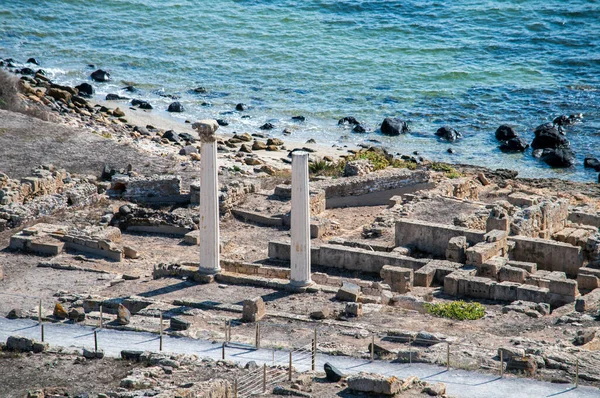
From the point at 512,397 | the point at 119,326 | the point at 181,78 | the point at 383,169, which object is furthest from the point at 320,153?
the point at 512,397

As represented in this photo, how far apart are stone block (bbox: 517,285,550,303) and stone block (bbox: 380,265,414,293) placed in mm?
2737

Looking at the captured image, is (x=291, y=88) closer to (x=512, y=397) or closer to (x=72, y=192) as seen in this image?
(x=72, y=192)

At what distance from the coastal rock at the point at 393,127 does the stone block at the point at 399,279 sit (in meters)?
23.7

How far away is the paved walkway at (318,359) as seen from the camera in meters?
22.8

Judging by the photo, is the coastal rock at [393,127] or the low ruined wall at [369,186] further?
the coastal rock at [393,127]

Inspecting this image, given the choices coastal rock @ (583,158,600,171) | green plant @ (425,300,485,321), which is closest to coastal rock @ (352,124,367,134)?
coastal rock @ (583,158,600,171)

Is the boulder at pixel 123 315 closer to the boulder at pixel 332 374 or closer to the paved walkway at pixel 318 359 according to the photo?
the paved walkway at pixel 318 359

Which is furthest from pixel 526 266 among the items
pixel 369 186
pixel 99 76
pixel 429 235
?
pixel 99 76

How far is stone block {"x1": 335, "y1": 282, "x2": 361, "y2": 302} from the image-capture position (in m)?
29.4

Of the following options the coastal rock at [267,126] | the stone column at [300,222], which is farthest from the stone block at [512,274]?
the coastal rock at [267,126]

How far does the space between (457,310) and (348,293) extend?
2.56m

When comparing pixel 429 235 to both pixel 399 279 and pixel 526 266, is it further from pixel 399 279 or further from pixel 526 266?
pixel 399 279

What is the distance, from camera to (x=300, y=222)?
98.1ft

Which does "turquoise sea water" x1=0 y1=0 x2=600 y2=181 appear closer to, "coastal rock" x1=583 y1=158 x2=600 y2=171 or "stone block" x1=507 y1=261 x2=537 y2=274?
"coastal rock" x1=583 y1=158 x2=600 y2=171
